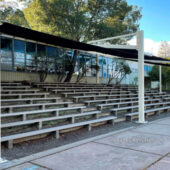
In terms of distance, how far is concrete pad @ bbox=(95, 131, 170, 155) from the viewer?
4.11 meters

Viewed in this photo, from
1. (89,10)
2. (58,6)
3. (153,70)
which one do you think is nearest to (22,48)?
(58,6)

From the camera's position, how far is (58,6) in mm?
12391

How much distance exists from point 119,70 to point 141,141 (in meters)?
13.9

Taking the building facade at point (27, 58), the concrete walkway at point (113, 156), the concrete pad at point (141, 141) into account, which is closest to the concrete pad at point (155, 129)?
the concrete pad at point (141, 141)

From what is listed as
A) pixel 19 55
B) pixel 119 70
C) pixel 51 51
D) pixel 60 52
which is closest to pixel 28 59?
pixel 19 55

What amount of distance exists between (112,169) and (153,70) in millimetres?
26477

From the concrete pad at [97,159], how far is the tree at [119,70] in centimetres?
1406

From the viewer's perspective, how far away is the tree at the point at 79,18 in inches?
490

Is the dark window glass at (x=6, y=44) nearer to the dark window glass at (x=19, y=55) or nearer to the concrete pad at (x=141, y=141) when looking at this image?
the dark window glass at (x=19, y=55)

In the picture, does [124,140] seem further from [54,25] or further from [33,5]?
[33,5]

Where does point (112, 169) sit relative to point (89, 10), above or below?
below

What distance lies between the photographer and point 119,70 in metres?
18.3

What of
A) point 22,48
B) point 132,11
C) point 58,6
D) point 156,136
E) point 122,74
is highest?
point 132,11

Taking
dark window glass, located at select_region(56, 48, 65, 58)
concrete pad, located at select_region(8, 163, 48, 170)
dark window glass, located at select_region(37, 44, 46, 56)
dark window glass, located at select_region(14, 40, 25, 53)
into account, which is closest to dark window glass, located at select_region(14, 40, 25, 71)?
dark window glass, located at select_region(14, 40, 25, 53)
